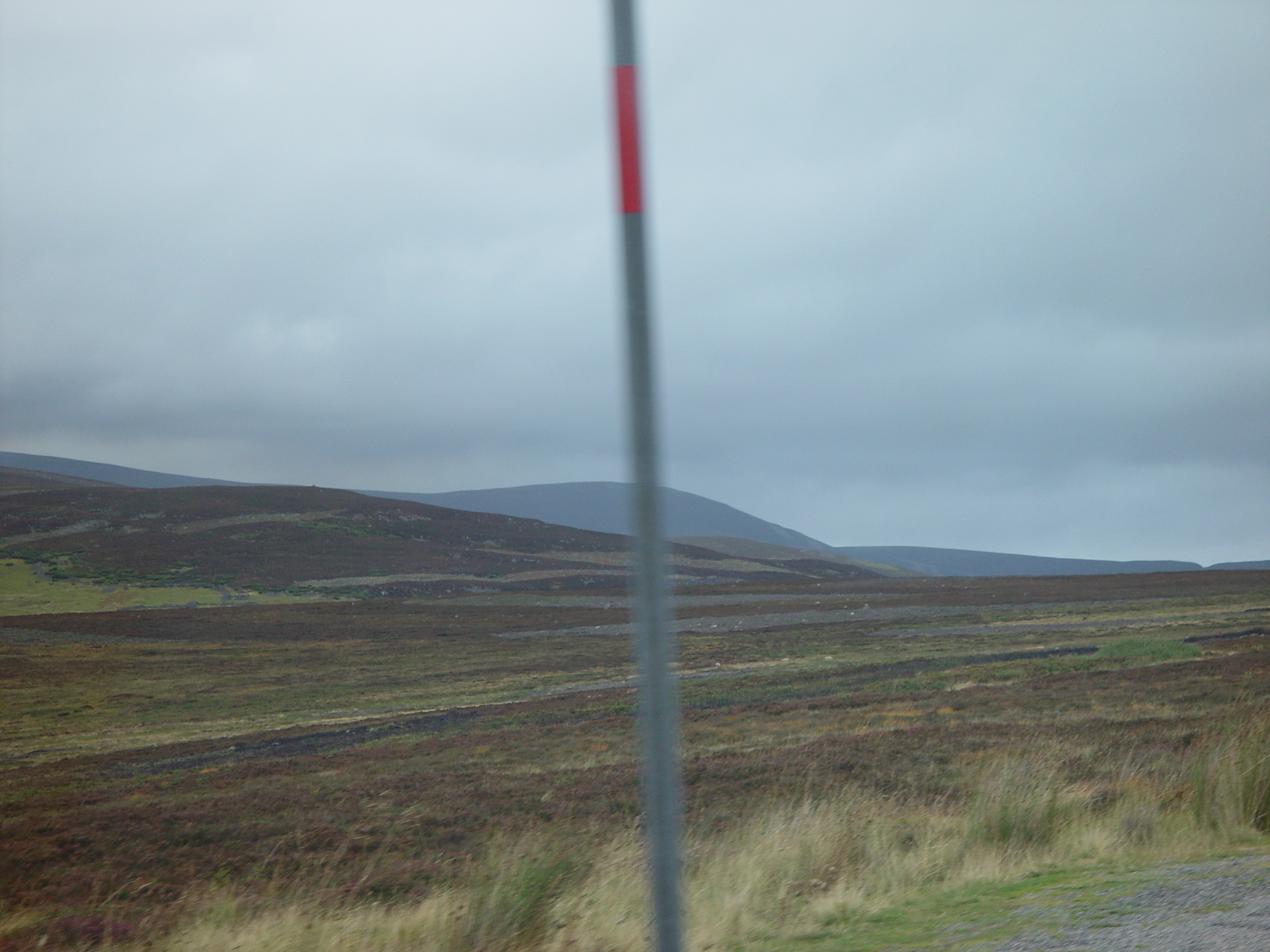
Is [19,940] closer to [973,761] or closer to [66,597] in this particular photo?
[973,761]

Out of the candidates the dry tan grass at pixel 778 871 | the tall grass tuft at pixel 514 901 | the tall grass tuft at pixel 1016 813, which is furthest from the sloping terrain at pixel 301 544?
the tall grass tuft at pixel 514 901

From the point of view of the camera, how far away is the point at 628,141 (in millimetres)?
2650

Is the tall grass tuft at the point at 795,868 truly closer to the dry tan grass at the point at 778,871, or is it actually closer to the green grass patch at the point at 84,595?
the dry tan grass at the point at 778,871

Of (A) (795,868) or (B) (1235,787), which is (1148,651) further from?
(A) (795,868)

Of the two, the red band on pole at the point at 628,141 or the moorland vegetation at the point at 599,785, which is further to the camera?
the moorland vegetation at the point at 599,785

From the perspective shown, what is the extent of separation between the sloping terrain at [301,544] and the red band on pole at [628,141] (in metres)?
83.5

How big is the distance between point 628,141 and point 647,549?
1.11 metres

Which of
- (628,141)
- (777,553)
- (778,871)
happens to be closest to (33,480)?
(777,553)

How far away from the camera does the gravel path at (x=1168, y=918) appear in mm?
4105

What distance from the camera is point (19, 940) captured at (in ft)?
22.4

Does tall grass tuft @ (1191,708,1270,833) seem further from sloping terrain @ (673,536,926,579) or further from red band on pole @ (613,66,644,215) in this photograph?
sloping terrain @ (673,536,926,579)

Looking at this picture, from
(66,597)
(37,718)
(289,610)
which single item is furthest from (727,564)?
(37,718)

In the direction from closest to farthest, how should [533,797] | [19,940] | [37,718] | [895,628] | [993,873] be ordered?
[993,873], [19,940], [533,797], [37,718], [895,628]

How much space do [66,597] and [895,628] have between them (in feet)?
186
